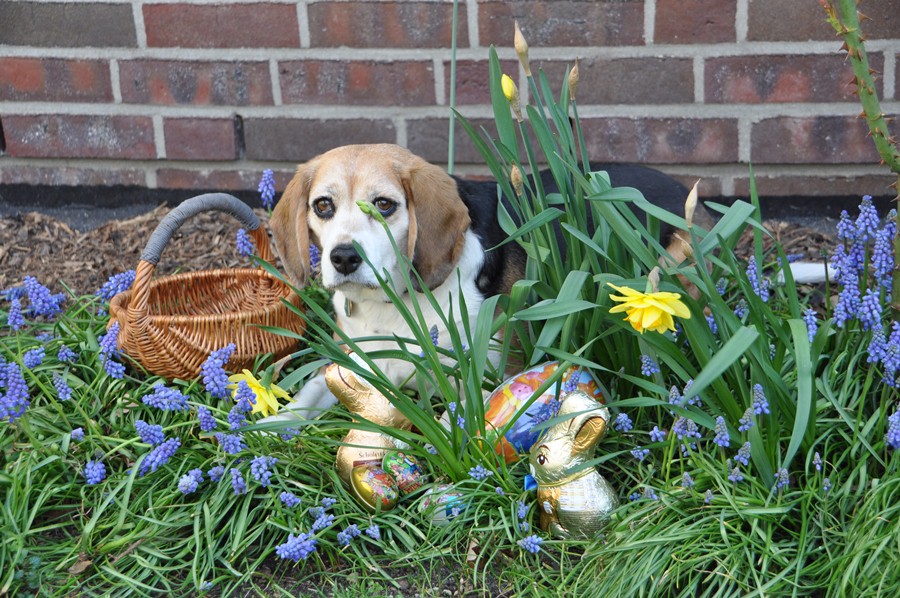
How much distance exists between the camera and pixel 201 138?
384 cm

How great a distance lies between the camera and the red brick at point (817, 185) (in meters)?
3.58

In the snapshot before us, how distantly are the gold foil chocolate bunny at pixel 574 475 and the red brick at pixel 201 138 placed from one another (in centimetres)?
219

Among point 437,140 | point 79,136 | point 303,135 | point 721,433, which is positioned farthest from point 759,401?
point 79,136

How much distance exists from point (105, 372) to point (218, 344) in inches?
13.3

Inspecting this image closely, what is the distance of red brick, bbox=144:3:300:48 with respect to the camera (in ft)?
12.0

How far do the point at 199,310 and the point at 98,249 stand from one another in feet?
2.44

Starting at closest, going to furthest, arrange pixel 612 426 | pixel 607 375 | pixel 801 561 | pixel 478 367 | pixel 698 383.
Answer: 1. pixel 698 383
2. pixel 801 561
3. pixel 478 367
4. pixel 612 426
5. pixel 607 375

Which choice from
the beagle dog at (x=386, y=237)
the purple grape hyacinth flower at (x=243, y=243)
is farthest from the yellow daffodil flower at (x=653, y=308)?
the purple grape hyacinth flower at (x=243, y=243)

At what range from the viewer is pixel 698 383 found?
70.2 inches

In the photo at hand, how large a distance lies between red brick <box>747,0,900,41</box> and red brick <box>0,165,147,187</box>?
251 centimetres

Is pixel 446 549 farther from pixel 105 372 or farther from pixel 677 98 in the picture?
pixel 677 98

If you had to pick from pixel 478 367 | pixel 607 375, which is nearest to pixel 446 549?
pixel 478 367

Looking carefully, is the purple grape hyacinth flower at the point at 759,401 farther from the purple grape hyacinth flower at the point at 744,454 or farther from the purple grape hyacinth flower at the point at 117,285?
the purple grape hyacinth flower at the point at 117,285

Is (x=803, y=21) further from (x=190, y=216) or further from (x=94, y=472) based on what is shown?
(x=94, y=472)
